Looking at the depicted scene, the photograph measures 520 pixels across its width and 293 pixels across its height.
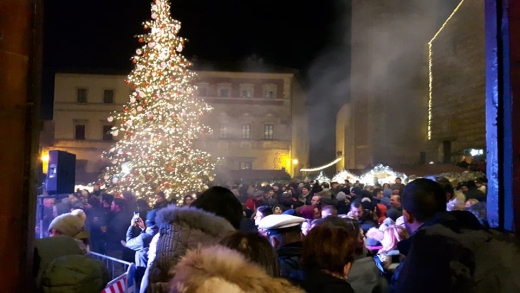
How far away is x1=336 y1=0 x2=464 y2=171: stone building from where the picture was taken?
3456 centimetres

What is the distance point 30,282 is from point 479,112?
97.0 feet

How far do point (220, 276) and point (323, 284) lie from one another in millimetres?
1209

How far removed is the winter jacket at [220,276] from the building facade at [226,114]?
49.4 metres

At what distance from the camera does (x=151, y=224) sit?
6047 millimetres

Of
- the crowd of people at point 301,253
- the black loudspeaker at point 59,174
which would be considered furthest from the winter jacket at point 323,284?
the black loudspeaker at point 59,174

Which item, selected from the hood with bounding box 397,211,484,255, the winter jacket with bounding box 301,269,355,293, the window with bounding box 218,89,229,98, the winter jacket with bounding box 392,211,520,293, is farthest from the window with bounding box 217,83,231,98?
the winter jacket with bounding box 392,211,520,293

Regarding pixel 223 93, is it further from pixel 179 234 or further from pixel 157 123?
pixel 179 234

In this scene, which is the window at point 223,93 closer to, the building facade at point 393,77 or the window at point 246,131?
the window at point 246,131

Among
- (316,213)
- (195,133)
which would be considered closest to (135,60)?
(195,133)

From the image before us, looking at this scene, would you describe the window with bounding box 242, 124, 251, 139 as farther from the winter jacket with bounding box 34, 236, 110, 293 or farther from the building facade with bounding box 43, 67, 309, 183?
the winter jacket with bounding box 34, 236, 110, 293

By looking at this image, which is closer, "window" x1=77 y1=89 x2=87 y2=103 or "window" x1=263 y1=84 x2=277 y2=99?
"window" x1=77 y1=89 x2=87 y2=103

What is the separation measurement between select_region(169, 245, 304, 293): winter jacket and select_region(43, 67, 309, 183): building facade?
4936cm

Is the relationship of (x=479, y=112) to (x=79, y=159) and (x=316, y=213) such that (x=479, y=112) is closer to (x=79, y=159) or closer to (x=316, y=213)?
(x=316, y=213)

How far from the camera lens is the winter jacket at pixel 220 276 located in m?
1.76
